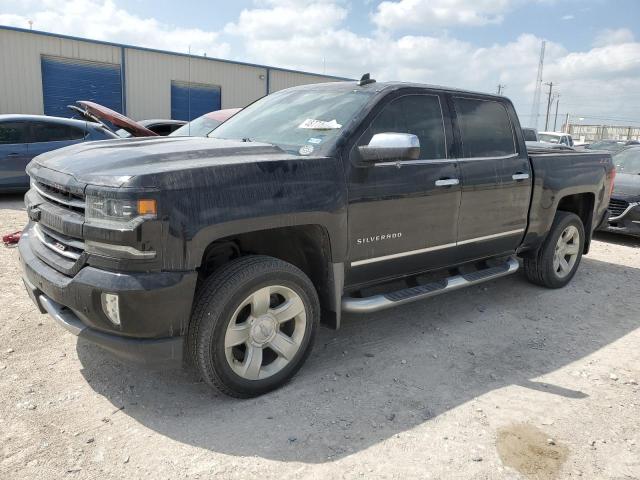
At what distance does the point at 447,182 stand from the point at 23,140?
Result: 25.7 feet

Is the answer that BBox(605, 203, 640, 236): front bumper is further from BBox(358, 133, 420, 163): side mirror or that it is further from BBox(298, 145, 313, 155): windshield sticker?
BBox(298, 145, 313, 155): windshield sticker

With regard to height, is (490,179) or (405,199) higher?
(490,179)

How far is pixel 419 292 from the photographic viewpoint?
3.86 metres

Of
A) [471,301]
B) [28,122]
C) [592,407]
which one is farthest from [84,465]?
[28,122]

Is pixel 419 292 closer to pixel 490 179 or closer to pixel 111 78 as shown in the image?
pixel 490 179

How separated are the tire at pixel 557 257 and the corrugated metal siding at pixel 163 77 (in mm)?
15594

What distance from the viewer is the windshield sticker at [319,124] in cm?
348

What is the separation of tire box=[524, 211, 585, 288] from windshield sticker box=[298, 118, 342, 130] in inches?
114

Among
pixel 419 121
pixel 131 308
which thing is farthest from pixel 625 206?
pixel 131 308

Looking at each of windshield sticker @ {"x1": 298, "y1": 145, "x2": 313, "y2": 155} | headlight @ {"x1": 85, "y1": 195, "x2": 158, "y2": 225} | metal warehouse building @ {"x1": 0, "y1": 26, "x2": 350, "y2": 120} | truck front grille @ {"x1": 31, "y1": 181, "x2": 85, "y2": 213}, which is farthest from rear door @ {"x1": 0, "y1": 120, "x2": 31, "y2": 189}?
metal warehouse building @ {"x1": 0, "y1": 26, "x2": 350, "y2": 120}

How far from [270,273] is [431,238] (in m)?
1.48

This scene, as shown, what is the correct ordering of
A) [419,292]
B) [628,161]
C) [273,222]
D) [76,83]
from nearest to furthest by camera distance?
[273,222] < [419,292] < [628,161] < [76,83]

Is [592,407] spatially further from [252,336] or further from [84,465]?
[84,465]

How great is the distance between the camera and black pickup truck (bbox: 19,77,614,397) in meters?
2.59
